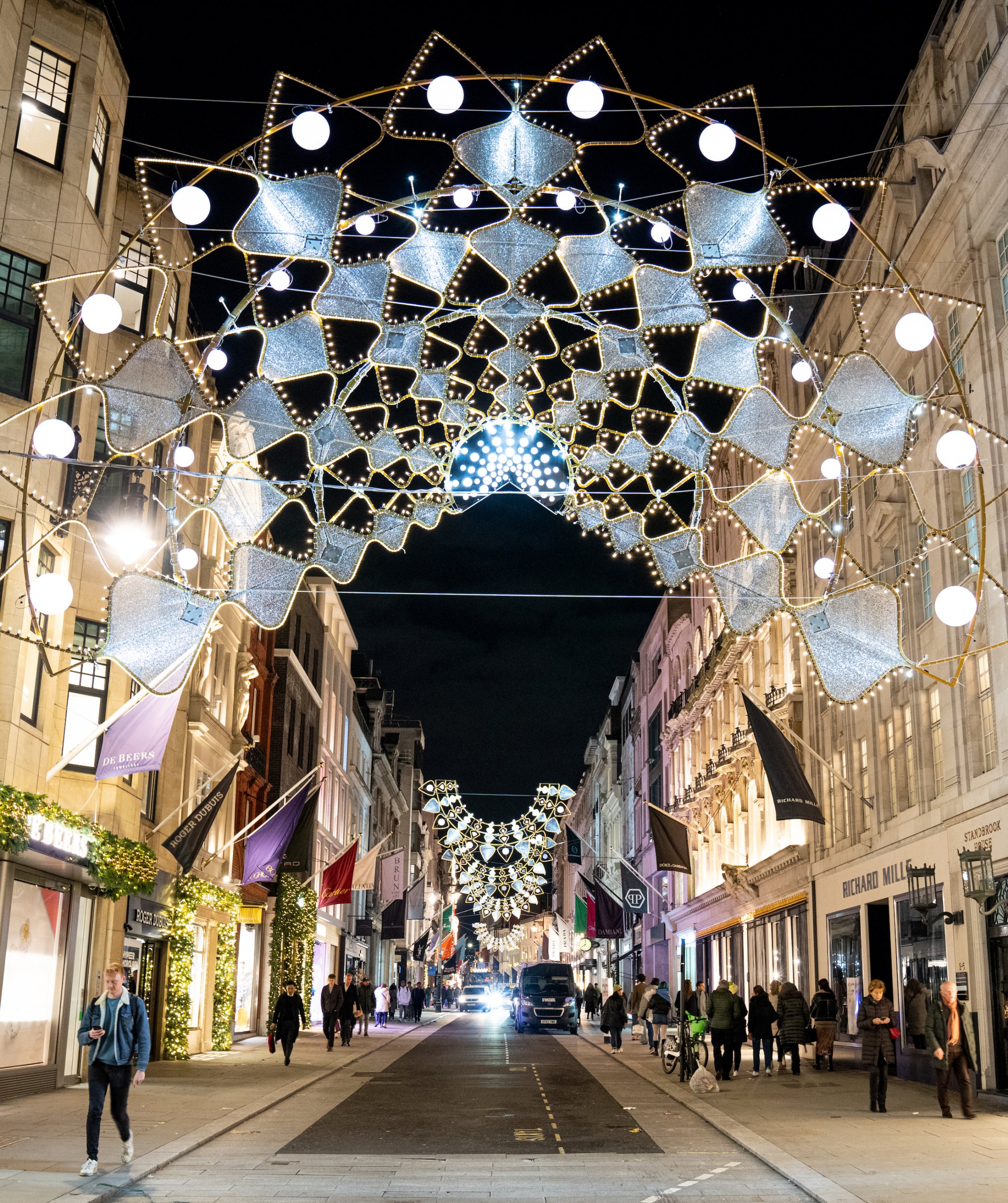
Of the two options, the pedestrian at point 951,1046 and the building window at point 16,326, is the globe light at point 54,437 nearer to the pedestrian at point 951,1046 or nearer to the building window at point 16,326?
the building window at point 16,326

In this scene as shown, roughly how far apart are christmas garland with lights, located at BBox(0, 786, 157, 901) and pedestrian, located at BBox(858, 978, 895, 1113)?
12.0 m

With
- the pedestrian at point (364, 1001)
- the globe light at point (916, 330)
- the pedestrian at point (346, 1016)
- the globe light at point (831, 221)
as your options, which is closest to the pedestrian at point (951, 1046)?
the globe light at point (916, 330)

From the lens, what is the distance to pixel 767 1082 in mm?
23688

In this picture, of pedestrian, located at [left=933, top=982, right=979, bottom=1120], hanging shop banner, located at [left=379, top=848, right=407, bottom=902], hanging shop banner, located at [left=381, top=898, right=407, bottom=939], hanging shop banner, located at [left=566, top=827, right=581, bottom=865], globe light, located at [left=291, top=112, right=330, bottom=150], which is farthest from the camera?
hanging shop banner, located at [left=566, top=827, right=581, bottom=865]

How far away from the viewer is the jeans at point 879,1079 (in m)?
17.8

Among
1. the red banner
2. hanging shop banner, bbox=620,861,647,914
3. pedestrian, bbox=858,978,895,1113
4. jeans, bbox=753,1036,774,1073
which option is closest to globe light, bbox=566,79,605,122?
pedestrian, bbox=858,978,895,1113

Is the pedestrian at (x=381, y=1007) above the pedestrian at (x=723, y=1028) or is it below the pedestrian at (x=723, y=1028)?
below

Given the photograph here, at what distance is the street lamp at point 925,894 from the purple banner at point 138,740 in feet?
44.6

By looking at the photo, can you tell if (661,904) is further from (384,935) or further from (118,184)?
(118,184)

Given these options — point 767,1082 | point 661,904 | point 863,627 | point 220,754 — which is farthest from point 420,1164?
point 661,904

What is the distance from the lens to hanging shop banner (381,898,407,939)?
180ft

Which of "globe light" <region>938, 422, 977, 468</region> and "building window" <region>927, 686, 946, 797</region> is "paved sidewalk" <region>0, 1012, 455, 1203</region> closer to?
"globe light" <region>938, 422, 977, 468</region>

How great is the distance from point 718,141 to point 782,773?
1870 centimetres

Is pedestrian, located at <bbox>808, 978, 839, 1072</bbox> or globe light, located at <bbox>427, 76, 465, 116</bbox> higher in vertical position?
globe light, located at <bbox>427, 76, 465, 116</bbox>
